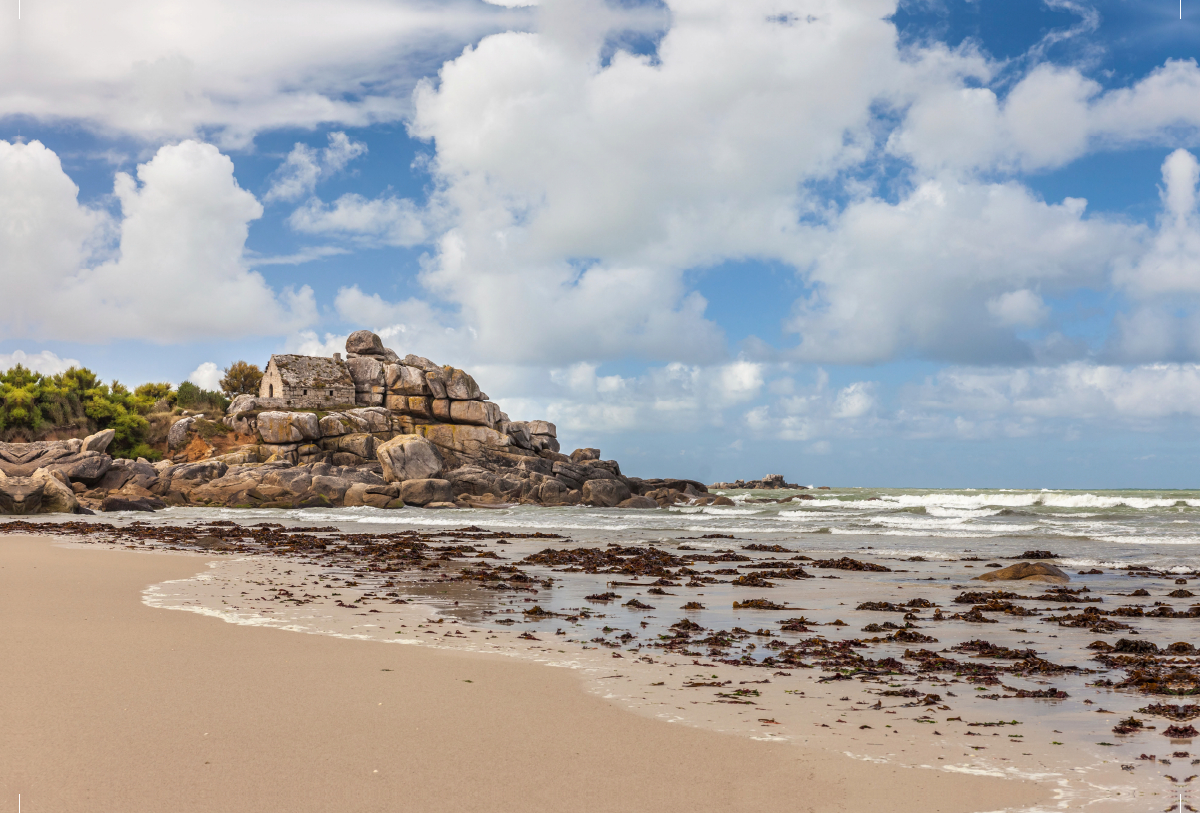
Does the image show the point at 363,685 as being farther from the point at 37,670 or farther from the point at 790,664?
the point at 790,664

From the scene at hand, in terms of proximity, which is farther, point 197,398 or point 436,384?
point 197,398

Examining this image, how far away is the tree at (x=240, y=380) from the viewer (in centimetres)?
7444

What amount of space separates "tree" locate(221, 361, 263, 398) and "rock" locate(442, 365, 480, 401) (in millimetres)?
26791

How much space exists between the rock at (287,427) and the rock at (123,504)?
14526 millimetres

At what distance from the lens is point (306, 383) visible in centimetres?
5688

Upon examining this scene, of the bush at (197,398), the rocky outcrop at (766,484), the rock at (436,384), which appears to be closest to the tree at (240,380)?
the bush at (197,398)

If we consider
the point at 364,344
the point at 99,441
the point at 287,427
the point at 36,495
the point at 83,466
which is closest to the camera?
the point at 36,495

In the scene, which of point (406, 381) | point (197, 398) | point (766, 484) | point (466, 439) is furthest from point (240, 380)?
point (766, 484)

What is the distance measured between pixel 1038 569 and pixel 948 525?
15.7 metres

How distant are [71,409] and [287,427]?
1900cm

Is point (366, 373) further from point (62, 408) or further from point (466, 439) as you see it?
point (62, 408)

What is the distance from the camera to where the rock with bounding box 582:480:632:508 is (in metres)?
45.7

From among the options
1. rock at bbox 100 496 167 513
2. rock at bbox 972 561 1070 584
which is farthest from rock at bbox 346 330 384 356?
rock at bbox 972 561 1070 584

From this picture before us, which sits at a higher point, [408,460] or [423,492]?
[408,460]
